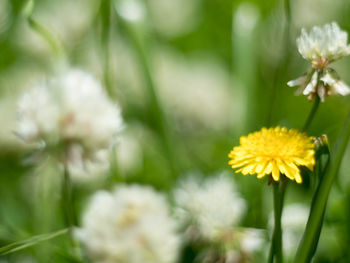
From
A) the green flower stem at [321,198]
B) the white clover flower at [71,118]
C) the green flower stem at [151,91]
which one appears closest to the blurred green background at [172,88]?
the green flower stem at [151,91]

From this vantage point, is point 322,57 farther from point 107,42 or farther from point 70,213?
point 107,42

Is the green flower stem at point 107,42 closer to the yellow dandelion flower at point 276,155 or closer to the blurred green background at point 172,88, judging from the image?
the blurred green background at point 172,88

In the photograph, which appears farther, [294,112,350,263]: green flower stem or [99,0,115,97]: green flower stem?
[99,0,115,97]: green flower stem

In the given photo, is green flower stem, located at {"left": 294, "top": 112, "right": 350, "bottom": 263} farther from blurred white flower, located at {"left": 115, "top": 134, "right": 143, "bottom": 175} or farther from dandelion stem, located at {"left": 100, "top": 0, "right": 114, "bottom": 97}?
blurred white flower, located at {"left": 115, "top": 134, "right": 143, "bottom": 175}

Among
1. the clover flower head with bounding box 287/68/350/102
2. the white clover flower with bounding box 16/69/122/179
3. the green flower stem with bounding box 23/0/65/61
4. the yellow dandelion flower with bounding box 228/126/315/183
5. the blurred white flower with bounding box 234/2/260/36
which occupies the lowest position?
the yellow dandelion flower with bounding box 228/126/315/183

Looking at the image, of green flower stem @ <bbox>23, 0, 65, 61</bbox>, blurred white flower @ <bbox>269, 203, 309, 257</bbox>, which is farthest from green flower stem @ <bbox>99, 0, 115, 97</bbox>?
blurred white flower @ <bbox>269, 203, 309, 257</bbox>

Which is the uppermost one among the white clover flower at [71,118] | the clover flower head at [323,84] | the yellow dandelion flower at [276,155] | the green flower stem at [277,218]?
the white clover flower at [71,118]

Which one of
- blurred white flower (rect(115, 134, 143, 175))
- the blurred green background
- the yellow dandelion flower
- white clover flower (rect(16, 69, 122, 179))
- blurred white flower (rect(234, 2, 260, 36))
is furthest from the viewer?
blurred white flower (rect(115, 134, 143, 175))
